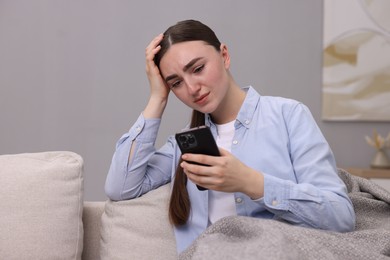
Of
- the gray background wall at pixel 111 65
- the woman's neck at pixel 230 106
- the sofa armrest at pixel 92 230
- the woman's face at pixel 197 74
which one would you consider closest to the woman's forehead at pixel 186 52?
the woman's face at pixel 197 74

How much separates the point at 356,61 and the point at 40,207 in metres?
2.15

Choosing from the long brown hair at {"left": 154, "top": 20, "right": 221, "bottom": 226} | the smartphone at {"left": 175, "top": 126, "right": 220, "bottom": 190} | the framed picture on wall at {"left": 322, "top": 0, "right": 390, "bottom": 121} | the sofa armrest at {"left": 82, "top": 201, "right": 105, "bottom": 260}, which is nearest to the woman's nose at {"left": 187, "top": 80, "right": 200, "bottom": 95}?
the long brown hair at {"left": 154, "top": 20, "right": 221, "bottom": 226}

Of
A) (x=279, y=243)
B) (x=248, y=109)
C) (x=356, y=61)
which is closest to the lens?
(x=279, y=243)

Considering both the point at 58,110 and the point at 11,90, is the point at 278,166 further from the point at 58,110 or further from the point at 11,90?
the point at 11,90

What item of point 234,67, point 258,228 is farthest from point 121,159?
point 234,67

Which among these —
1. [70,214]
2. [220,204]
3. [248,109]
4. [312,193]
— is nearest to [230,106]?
[248,109]

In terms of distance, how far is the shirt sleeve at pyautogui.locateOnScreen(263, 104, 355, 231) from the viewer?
117 centimetres

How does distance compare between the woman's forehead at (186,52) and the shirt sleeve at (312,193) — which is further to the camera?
the woman's forehead at (186,52)

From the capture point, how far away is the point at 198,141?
1108 millimetres

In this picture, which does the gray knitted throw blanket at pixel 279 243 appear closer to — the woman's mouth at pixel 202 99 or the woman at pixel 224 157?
the woman at pixel 224 157

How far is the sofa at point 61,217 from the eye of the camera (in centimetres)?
133

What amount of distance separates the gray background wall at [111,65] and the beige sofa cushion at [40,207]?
1.53 m

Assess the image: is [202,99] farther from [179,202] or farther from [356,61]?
[356,61]

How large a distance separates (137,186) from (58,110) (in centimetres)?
166
